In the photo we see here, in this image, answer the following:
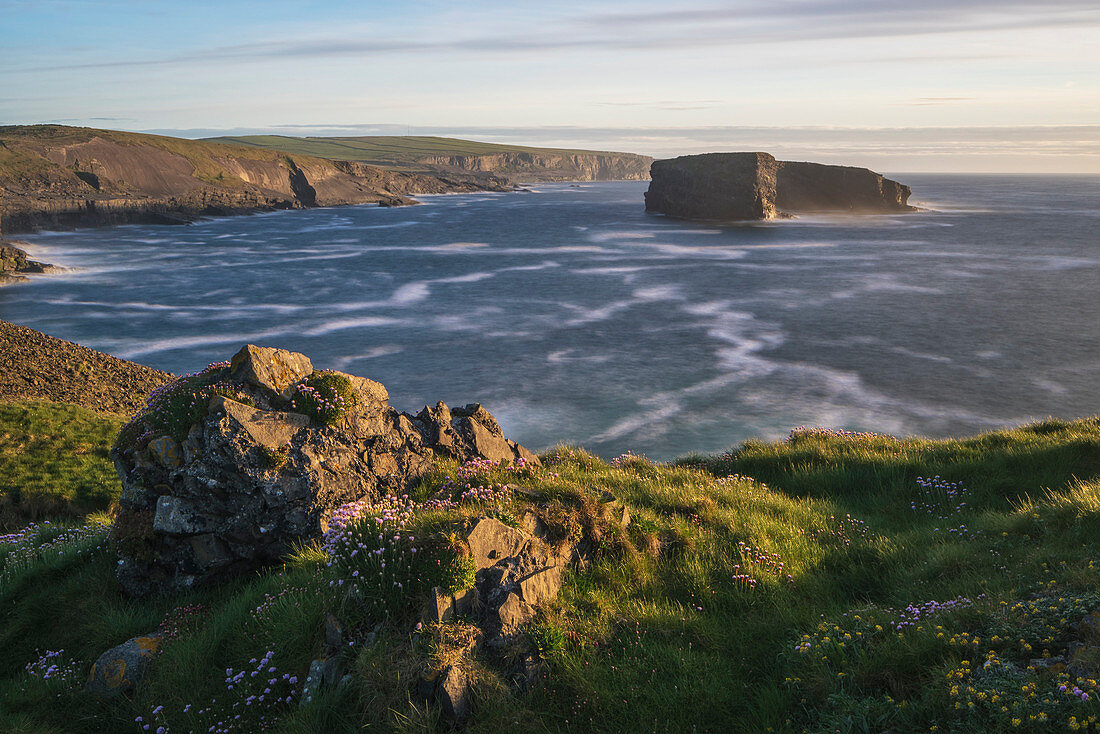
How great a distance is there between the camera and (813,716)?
20.7 ft

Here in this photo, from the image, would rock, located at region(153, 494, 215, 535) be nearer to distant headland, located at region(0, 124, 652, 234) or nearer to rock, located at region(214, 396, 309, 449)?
rock, located at region(214, 396, 309, 449)

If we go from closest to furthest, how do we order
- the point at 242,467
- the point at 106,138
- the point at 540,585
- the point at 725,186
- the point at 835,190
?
the point at 540,585, the point at 242,467, the point at 725,186, the point at 106,138, the point at 835,190

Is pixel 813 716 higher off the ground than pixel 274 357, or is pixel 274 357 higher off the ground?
pixel 274 357

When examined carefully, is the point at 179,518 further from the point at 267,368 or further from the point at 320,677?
the point at 320,677

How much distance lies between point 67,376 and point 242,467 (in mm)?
23819

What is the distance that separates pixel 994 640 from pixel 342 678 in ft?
21.0

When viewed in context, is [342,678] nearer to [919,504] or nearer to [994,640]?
[994,640]

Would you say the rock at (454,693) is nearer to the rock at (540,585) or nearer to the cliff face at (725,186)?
the rock at (540,585)

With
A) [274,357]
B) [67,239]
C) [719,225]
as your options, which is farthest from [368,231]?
[274,357]

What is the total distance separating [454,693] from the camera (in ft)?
21.6

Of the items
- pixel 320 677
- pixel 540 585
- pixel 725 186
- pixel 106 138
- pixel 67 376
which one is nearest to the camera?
pixel 320 677

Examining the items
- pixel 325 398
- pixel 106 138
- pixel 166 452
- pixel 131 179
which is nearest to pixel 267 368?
pixel 325 398

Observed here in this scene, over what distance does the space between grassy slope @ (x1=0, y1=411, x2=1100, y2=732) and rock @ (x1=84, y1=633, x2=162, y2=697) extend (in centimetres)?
22

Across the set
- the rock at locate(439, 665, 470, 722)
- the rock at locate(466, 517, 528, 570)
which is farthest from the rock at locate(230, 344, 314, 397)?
the rock at locate(439, 665, 470, 722)
